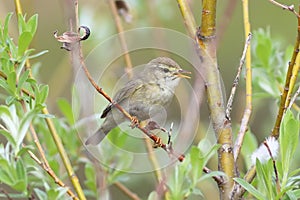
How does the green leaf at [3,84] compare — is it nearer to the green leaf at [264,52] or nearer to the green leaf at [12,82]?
the green leaf at [12,82]

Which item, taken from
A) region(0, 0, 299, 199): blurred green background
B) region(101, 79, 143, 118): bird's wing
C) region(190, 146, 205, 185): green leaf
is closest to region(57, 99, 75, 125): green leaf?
region(101, 79, 143, 118): bird's wing

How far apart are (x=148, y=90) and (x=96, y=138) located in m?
0.40

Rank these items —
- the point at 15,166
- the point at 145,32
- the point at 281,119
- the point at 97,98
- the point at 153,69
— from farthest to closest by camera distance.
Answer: the point at 145,32 → the point at 153,69 → the point at 97,98 → the point at 281,119 → the point at 15,166

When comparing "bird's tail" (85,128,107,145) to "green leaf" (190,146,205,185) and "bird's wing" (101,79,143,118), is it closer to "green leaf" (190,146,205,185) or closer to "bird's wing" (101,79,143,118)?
"bird's wing" (101,79,143,118)

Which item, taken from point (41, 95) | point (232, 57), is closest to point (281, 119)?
point (41, 95)

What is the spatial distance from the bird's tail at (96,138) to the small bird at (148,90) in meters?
0.02

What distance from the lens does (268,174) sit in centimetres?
119

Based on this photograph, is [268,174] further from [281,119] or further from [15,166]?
[15,166]

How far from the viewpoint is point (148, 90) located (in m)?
2.12

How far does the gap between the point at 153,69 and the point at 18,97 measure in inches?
35.0

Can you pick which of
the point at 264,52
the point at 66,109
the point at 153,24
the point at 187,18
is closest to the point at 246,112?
the point at 187,18

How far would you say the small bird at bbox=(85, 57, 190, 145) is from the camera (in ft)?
6.56

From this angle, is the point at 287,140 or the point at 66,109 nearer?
the point at 287,140

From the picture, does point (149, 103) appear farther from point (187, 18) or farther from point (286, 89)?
point (286, 89)
